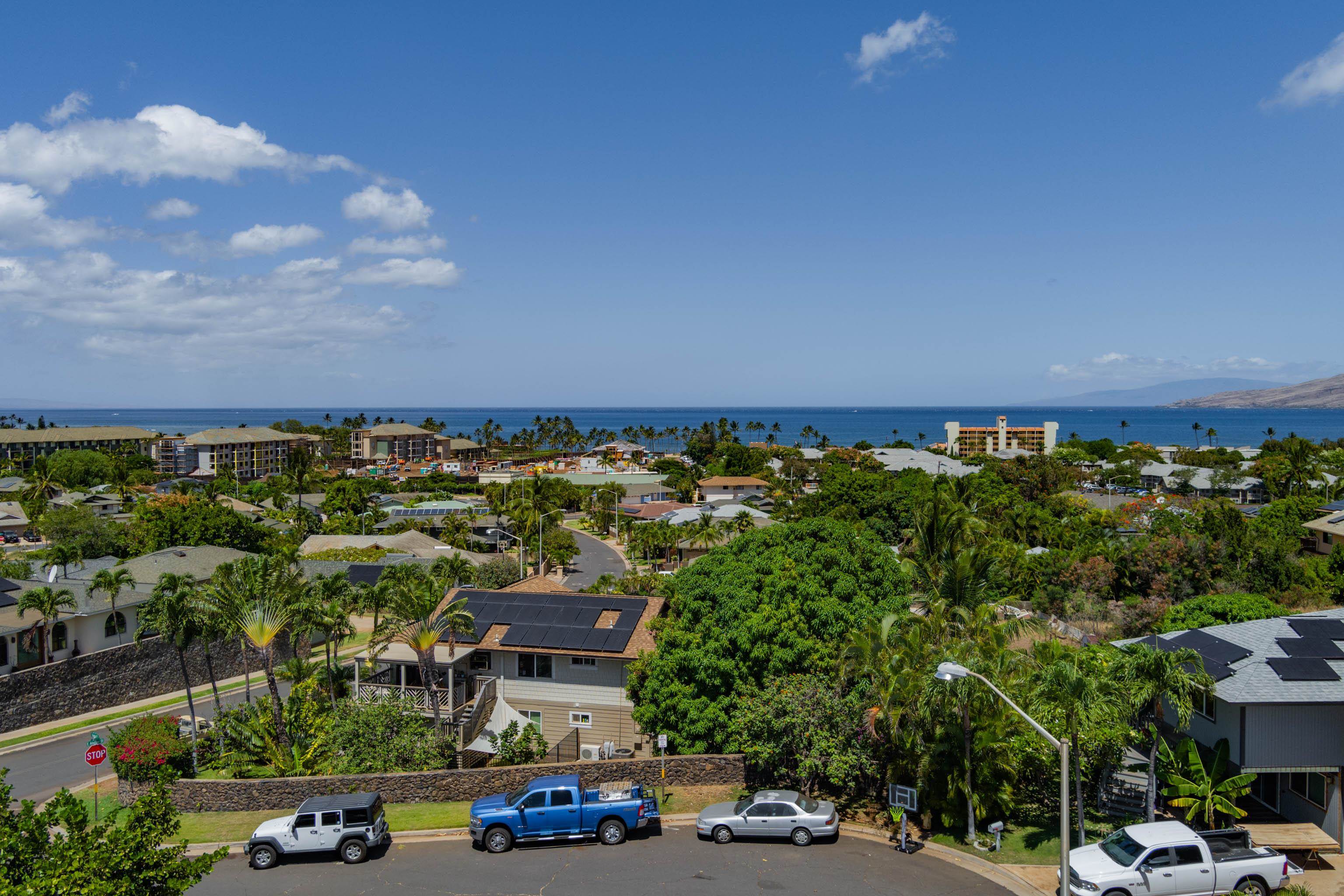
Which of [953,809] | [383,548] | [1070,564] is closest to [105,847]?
[953,809]

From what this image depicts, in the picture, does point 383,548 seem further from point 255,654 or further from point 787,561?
point 787,561

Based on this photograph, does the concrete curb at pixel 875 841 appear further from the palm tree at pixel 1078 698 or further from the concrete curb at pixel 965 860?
the palm tree at pixel 1078 698

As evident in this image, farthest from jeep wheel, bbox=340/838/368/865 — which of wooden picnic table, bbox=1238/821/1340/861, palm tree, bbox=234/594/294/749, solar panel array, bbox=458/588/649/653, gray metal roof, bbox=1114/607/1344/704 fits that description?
gray metal roof, bbox=1114/607/1344/704

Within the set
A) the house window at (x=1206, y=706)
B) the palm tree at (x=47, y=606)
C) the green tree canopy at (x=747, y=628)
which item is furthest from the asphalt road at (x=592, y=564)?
the house window at (x=1206, y=706)

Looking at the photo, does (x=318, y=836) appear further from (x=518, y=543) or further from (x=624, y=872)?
(x=518, y=543)

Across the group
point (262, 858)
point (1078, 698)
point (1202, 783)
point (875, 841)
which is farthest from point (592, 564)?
point (1078, 698)

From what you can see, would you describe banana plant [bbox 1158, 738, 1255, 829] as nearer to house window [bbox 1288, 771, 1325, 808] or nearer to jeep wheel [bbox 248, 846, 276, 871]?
house window [bbox 1288, 771, 1325, 808]

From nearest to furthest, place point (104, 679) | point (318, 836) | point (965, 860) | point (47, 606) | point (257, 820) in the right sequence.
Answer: point (965, 860), point (318, 836), point (257, 820), point (47, 606), point (104, 679)

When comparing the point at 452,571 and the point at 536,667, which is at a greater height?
the point at 452,571
